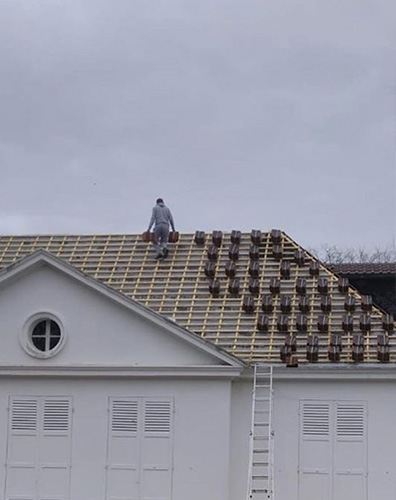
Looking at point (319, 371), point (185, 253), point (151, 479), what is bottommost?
point (151, 479)

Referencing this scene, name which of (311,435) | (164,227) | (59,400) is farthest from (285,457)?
(164,227)

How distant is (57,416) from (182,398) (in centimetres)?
283

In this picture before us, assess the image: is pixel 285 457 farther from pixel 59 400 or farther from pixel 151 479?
pixel 59 400

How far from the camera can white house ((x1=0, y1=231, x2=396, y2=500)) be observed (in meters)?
27.4

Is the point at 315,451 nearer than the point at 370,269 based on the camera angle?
Yes

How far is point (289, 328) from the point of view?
29094mm

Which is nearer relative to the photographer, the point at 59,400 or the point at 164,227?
the point at 59,400

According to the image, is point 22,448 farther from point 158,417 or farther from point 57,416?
point 158,417

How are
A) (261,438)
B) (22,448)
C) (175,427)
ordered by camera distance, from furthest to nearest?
(22,448) < (175,427) < (261,438)

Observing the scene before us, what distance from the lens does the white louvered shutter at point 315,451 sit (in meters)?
27.4

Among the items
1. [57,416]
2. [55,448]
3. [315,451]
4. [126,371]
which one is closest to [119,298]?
[126,371]

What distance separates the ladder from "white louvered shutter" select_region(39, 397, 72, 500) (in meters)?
4.09

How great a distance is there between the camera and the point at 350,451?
27.5 m

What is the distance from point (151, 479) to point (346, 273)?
10273 mm
